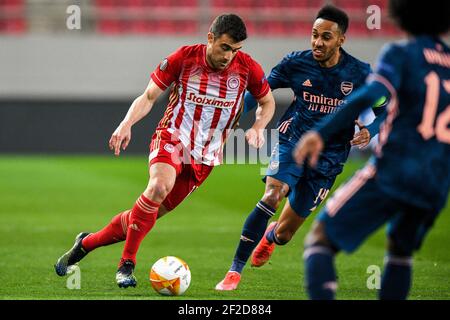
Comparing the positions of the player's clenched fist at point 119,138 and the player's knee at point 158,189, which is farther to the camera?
the player's knee at point 158,189

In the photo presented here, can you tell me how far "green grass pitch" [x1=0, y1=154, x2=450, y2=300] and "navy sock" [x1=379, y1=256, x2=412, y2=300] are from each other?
5.81 feet

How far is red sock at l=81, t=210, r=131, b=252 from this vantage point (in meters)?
6.38

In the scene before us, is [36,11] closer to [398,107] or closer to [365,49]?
[365,49]

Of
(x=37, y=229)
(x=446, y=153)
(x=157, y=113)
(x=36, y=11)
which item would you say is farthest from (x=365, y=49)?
(x=446, y=153)

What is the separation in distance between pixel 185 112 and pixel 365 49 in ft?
48.9

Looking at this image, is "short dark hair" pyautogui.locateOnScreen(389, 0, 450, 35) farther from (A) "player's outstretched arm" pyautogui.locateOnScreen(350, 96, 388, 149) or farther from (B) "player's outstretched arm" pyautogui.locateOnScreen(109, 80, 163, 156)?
(A) "player's outstretched arm" pyautogui.locateOnScreen(350, 96, 388, 149)

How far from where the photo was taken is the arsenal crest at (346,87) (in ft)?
22.0

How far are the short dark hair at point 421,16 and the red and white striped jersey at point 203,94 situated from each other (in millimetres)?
2365

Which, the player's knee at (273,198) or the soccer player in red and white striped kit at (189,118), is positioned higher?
the soccer player in red and white striped kit at (189,118)

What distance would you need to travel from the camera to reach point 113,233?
6.41m

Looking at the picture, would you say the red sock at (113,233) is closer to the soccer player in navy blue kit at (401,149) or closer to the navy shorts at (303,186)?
the navy shorts at (303,186)

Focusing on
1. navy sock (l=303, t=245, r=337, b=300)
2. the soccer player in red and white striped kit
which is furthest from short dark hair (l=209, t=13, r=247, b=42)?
navy sock (l=303, t=245, r=337, b=300)

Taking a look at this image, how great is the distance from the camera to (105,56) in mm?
21188

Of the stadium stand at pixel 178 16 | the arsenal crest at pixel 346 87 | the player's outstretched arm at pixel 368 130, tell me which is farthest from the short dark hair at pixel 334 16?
the stadium stand at pixel 178 16
